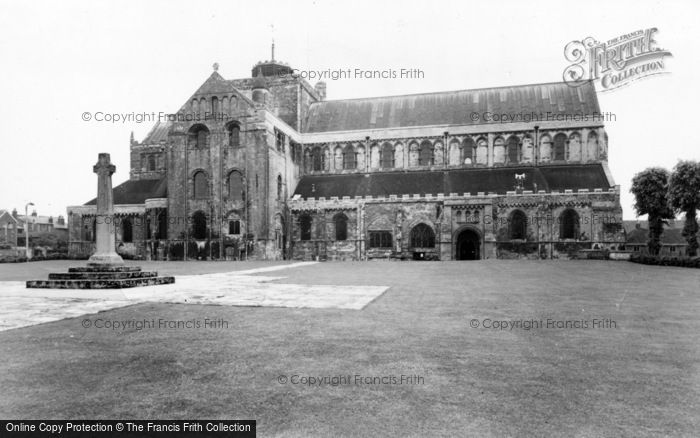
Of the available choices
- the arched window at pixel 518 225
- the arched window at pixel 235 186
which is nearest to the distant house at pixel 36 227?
the arched window at pixel 235 186

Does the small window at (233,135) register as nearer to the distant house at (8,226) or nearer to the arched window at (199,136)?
the arched window at (199,136)

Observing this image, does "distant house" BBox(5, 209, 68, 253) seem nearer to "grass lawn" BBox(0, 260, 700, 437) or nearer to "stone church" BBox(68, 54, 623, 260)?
"stone church" BBox(68, 54, 623, 260)

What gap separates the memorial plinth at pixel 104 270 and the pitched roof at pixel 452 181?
29388mm

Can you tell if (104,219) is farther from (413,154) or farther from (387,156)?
(413,154)

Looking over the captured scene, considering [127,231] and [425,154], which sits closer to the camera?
[127,231]

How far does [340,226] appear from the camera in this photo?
4597cm

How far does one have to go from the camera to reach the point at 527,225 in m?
41.7

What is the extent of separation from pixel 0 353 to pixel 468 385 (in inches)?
271

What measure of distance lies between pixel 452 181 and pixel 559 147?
11.5 metres

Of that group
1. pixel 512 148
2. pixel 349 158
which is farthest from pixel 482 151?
pixel 349 158

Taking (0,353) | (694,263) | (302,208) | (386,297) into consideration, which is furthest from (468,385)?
(302,208)

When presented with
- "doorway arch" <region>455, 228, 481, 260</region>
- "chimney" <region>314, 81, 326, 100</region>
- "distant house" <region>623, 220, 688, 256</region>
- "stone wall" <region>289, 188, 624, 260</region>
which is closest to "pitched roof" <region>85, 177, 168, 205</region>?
"stone wall" <region>289, 188, 624, 260</region>

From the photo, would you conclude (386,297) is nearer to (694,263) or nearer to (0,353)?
(0,353)

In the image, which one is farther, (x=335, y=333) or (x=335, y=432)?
(x=335, y=333)
